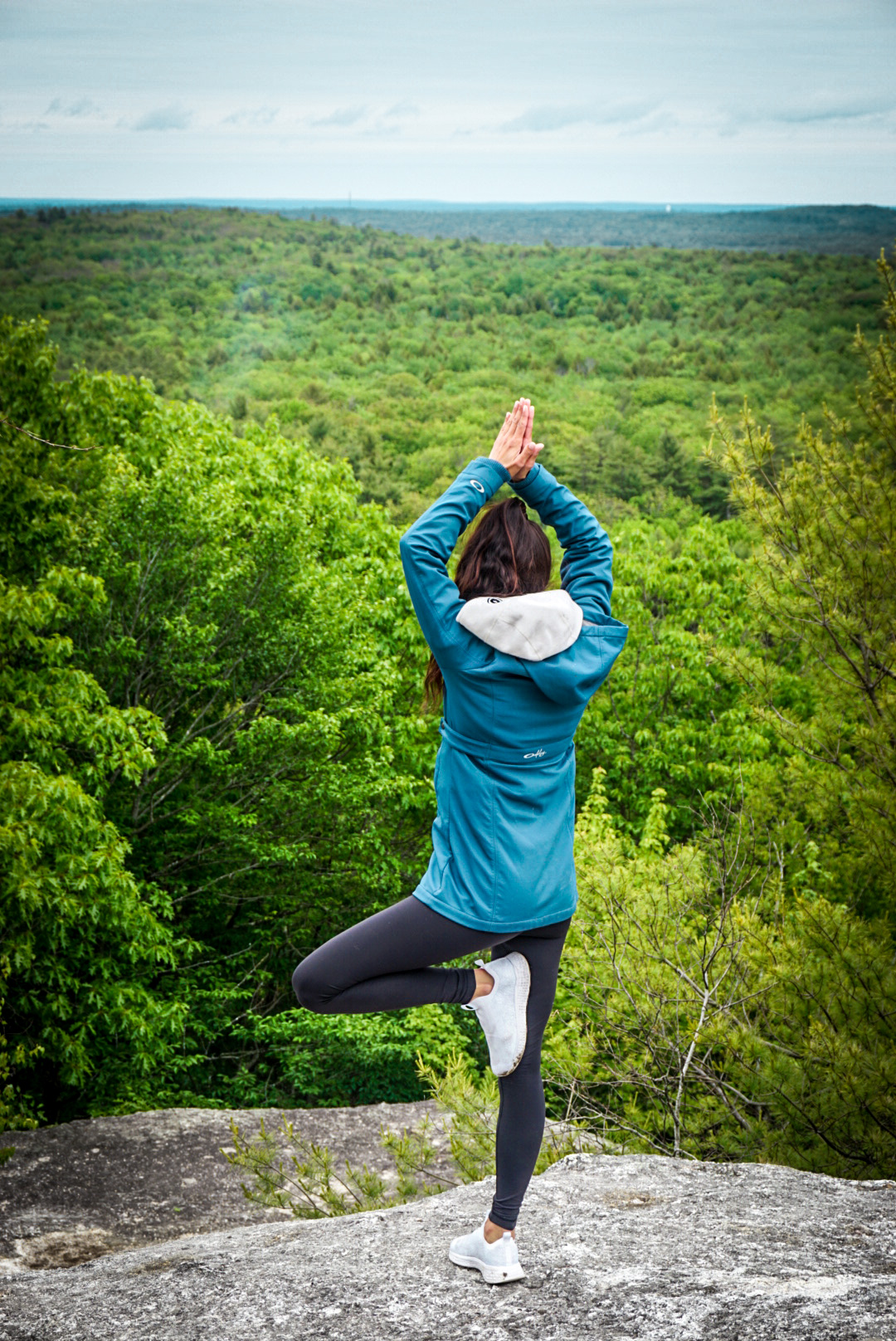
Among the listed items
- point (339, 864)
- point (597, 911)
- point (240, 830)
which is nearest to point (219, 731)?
point (240, 830)

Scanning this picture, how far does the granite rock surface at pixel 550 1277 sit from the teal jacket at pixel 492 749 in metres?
0.98

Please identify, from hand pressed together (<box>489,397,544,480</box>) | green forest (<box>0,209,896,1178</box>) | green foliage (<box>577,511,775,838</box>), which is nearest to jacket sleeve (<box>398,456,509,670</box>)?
hand pressed together (<box>489,397,544,480</box>)

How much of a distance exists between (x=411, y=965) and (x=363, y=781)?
11.4 m

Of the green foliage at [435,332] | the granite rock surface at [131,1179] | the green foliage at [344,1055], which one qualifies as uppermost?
the green foliage at [435,332]

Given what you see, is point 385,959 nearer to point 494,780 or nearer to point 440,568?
point 494,780

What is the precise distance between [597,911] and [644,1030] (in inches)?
41.0

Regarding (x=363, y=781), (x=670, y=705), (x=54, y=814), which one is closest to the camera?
(x=54, y=814)

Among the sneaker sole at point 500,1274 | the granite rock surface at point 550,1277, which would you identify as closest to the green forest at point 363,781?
the granite rock surface at point 550,1277

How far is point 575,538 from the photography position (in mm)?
2873

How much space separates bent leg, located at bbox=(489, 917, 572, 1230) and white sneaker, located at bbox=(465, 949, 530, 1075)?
3 centimetres

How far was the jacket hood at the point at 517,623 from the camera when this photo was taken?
2486 mm

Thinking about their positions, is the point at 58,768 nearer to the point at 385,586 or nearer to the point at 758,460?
the point at 758,460

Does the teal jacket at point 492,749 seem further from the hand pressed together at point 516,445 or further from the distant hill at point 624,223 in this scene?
the distant hill at point 624,223

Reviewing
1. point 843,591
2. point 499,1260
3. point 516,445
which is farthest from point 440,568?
point 843,591
